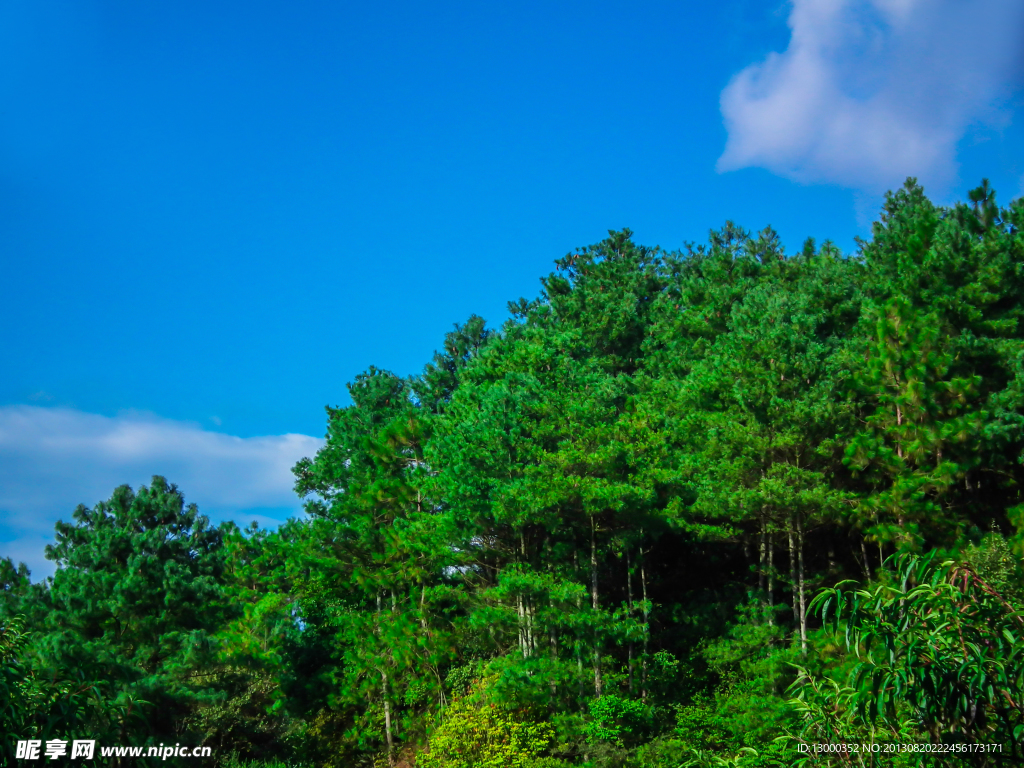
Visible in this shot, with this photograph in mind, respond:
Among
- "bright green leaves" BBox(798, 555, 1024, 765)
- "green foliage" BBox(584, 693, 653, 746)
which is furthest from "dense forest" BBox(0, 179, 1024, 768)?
"bright green leaves" BBox(798, 555, 1024, 765)

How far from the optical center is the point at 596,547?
2058 cm

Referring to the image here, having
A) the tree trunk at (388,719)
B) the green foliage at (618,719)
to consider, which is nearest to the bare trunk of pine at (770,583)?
the green foliage at (618,719)

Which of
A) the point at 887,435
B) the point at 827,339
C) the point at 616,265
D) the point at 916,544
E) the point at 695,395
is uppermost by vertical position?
the point at 616,265

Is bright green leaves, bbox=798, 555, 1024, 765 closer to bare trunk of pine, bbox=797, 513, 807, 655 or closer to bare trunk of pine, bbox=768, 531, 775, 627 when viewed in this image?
bare trunk of pine, bbox=797, 513, 807, 655

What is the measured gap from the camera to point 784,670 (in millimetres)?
17000

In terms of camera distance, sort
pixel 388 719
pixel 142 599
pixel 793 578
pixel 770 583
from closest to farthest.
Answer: pixel 793 578 < pixel 770 583 < pixel 142 599 < pixel 388 719

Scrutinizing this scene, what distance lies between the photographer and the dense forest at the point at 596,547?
16.9m

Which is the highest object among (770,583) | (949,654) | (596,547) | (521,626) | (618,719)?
(596,547)

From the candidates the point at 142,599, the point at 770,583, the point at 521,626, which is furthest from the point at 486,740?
the point at 142,599

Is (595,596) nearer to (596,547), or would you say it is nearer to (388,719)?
(596,547)

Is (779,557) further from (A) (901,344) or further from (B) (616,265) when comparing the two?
(B) (616,265)

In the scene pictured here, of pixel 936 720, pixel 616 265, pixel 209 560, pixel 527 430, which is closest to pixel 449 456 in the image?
pixel 527 430

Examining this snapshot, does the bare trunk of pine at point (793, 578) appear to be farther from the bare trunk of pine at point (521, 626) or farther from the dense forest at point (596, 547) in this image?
the bare trunk of pine at point (521, 626)

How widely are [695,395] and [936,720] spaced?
47.6 ft
